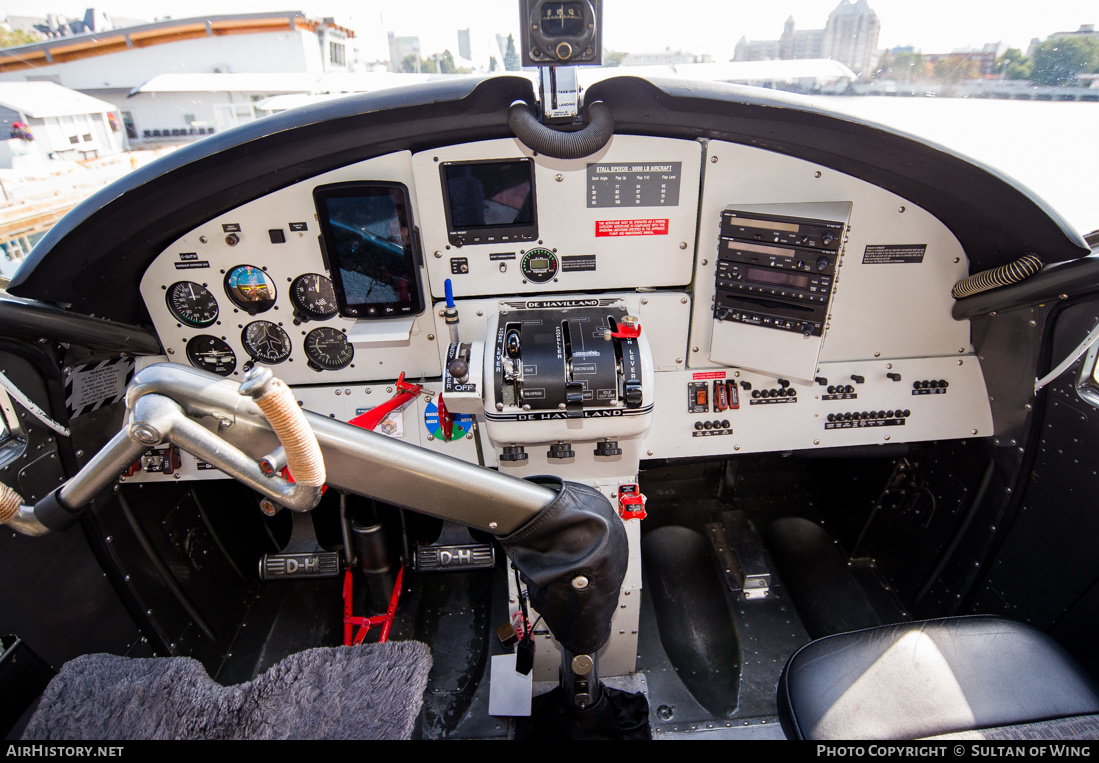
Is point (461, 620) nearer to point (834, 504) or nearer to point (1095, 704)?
point (834, 504)

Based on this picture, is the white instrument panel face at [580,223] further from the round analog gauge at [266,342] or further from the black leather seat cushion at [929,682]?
the black leather seat cushion at [929,682]

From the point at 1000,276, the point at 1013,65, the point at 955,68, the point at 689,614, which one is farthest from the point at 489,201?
the point at 689,614

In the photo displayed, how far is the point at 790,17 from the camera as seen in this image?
193 cm

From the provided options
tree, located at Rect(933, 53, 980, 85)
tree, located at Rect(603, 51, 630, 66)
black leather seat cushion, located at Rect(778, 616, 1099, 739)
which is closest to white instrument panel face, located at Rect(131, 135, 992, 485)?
tree, located at Rect(603, 51, 630, 66)

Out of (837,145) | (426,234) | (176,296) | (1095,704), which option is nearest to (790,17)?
(837,145)

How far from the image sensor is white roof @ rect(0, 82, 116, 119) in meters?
1.78

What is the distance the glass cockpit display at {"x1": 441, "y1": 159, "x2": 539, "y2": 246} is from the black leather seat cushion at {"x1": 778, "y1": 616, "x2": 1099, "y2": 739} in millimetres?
1564

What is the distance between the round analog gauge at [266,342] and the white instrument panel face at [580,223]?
2.02 ft

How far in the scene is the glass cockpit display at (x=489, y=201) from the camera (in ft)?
6.11

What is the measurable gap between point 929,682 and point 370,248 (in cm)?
204

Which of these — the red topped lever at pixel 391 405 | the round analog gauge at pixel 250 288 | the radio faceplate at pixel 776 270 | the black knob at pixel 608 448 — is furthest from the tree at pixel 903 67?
the round analog gauge at pixel 250 288

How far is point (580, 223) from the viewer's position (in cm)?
196

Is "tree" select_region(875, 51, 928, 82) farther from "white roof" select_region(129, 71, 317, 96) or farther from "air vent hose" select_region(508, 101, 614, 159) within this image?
"white roof" select_region(129, 71, 317, 96)
